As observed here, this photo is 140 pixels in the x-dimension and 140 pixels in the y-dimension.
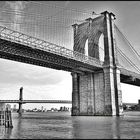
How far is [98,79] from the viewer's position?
56.7 m

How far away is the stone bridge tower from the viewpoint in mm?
53438

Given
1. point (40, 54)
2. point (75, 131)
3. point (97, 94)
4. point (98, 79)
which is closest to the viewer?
point (75, 131)

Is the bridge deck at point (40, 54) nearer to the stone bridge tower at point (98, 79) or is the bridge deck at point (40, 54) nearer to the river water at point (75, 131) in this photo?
the stone bridge tower at point (98, 79)

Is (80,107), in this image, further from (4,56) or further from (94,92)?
(4,56)

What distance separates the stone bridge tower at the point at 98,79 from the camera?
175 feet

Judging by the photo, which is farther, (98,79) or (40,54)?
(98,79)

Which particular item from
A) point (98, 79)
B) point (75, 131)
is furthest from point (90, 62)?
point (75, 131)

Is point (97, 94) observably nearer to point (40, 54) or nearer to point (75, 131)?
point (40, 54)

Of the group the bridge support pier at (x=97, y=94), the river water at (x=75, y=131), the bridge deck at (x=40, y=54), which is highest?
the bridge deck at (x=40, y=54)

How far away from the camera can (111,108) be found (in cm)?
5184

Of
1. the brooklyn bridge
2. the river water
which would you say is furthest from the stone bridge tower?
the river water

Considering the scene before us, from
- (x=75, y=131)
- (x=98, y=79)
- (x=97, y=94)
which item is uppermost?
(x=98, y=79)

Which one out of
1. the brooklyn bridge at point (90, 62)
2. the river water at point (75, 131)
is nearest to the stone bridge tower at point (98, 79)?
the brooklyn bridge at point (90, 62)

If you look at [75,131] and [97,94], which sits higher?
[97,94]
